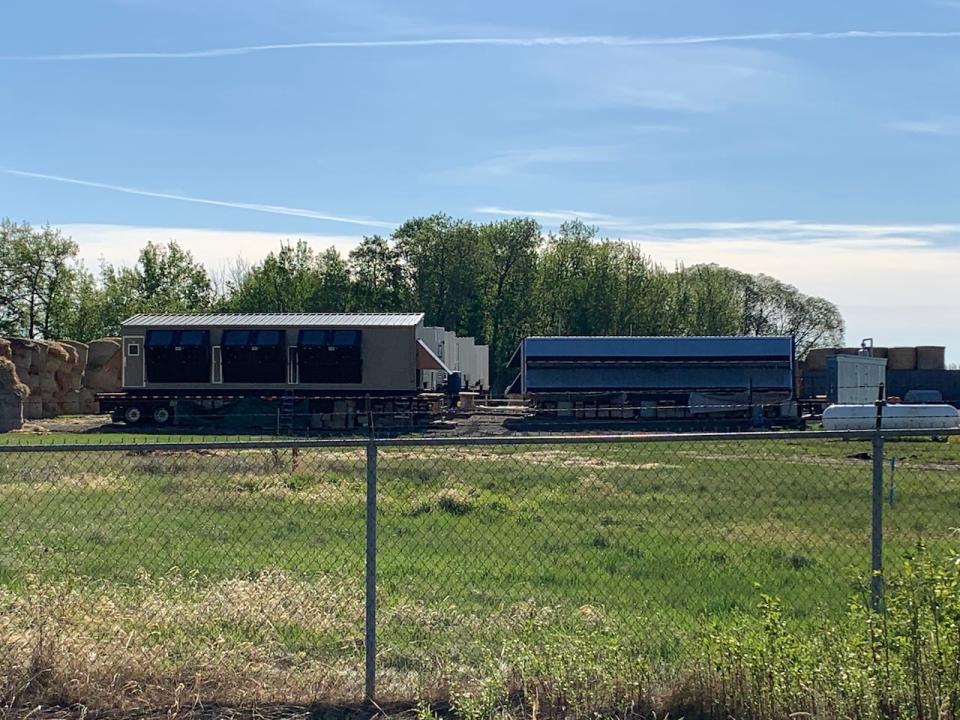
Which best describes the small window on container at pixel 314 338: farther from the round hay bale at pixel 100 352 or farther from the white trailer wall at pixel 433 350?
the round hay bale at pixel 100 352

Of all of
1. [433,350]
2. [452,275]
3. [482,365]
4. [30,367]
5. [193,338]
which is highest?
[452,275]

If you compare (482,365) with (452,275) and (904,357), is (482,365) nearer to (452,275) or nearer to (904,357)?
(452,275)

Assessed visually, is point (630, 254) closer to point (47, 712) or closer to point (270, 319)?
point (270, 319)

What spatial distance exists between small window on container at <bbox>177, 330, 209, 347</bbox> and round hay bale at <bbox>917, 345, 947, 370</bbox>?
36.3 metres

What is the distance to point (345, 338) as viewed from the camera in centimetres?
3856

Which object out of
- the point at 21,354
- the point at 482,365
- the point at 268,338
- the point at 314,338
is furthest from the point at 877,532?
the point at 482,365

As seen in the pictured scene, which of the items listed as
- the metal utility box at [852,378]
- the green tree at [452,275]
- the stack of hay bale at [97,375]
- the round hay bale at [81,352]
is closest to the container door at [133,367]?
the stack of hay bale at [97,375]

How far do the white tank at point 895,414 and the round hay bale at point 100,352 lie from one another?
3505 cm

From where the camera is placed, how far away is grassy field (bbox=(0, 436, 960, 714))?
255 inches

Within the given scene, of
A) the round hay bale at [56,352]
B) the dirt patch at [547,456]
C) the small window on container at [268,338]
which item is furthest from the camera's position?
the round hay bale at [56,352]

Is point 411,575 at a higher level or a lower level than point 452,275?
lower

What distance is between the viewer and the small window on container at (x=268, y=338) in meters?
38.7

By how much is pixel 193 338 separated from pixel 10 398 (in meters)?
6.77

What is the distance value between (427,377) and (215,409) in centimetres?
824
